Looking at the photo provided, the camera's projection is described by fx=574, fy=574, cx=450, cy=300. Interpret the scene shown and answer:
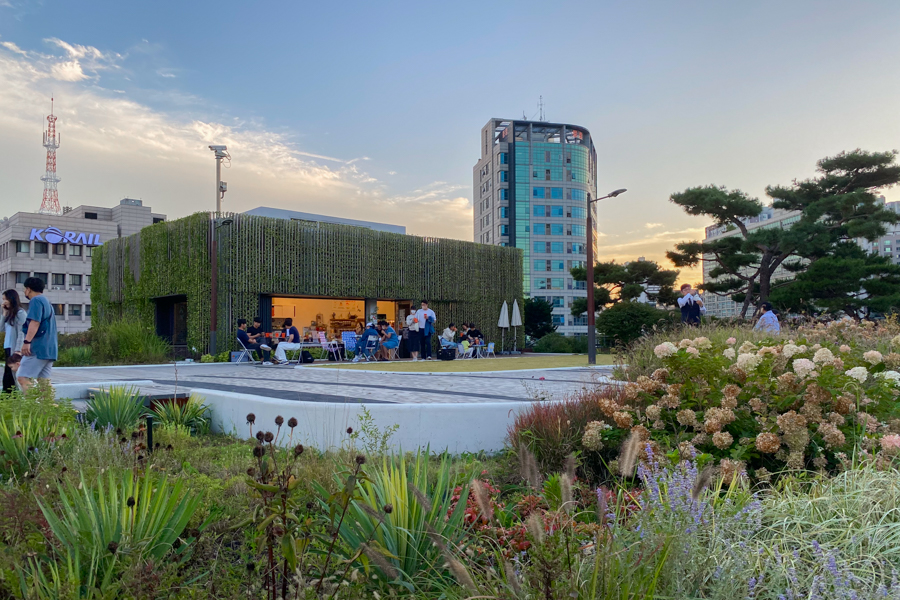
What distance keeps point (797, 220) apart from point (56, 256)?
79568 millimetres

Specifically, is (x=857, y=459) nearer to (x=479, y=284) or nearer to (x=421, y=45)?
(x=421, y=45)

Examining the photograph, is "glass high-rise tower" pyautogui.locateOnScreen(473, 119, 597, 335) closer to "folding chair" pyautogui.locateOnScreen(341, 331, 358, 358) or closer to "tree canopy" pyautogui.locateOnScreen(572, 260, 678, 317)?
"tree canopy" pyautogui.locateOnScreen(572, 260, 678, 317)

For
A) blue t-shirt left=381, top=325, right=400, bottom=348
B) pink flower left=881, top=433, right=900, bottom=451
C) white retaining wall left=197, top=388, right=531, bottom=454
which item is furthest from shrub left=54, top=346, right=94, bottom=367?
pink flower left=881, top=433, right=900, bottom=451

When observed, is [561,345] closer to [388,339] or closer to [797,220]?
[388,339]

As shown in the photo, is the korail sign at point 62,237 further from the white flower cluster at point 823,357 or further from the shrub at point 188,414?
the white flower cluster at point 823,357

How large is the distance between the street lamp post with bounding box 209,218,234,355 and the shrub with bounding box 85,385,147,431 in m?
14.0

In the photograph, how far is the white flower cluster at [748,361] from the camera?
4.14 metres

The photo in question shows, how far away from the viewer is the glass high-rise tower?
280 feet

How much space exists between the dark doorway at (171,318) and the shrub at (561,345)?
1623 cm

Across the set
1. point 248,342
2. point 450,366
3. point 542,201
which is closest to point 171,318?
point 248,342

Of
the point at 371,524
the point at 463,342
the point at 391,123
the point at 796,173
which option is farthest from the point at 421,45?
the point at 796,173

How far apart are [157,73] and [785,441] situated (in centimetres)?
1739

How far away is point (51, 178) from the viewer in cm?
8362

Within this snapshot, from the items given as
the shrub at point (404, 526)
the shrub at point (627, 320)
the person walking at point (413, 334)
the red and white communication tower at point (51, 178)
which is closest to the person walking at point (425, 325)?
the person walking at point (413, 334)
